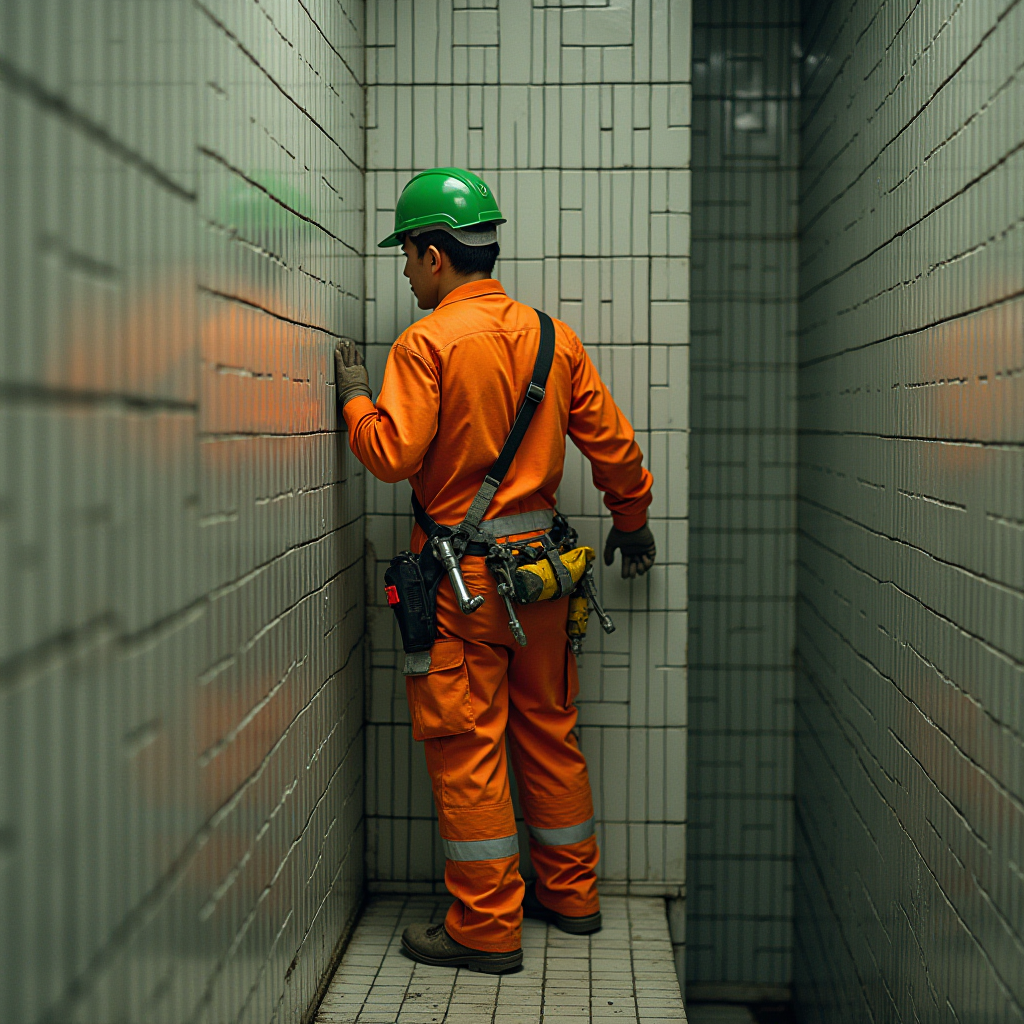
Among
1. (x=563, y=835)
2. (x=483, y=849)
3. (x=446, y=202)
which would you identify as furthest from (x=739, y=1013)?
(x=446, y=202)

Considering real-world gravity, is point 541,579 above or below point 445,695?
above

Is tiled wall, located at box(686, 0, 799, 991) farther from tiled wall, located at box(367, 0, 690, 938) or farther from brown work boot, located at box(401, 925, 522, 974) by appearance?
brown work boot, located at box(401, 925, 522, 974)

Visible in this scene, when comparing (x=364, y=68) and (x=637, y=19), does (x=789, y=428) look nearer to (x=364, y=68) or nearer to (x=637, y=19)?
(x=637, y=19)

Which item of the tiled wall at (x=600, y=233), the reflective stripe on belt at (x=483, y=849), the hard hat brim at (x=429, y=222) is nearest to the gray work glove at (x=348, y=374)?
the hard hat brim at (x=429, y=222)

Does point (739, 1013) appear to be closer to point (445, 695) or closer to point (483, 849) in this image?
point (483, 849)

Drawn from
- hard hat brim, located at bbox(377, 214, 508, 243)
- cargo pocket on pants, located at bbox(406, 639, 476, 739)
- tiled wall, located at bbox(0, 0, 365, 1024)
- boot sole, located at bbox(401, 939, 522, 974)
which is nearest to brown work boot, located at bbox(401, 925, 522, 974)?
boot sole, located at bbox(401, 939, 522, 974)

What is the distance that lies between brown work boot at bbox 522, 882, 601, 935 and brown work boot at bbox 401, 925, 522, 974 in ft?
0.77

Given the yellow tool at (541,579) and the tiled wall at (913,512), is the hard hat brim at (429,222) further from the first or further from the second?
the tiled wall at (913,512)

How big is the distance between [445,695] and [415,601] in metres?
0.22

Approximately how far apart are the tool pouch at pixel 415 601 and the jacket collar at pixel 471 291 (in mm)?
609

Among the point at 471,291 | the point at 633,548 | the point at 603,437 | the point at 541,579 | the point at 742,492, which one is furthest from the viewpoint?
the point at 742,492

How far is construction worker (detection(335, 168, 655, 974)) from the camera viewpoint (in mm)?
2281

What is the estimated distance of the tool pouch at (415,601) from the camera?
7.57ft

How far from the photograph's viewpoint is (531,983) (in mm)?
2340
